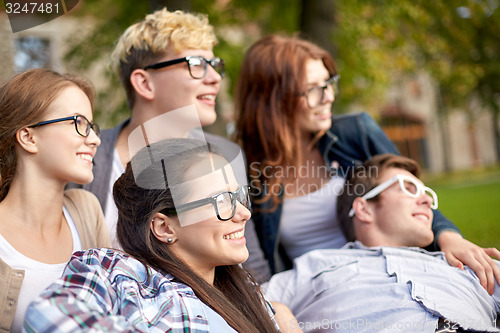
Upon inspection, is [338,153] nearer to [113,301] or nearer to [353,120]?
[353,120]

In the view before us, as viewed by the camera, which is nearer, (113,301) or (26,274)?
(113,301)

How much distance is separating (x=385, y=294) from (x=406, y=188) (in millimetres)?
694

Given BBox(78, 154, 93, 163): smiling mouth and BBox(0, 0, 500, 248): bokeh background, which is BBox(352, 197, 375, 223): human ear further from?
BBox(0, 0, 500, 248): bokeh background

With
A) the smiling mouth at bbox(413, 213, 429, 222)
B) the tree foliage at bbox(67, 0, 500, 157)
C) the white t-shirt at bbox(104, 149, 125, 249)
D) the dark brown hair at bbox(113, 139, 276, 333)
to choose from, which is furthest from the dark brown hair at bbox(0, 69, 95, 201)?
the tree foliage at bbox(67, 0, 500, 157)

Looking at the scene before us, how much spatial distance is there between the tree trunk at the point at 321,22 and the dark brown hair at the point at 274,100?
3796 millimetres

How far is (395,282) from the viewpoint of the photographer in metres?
2.41

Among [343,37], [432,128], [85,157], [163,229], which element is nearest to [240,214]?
[163,229]

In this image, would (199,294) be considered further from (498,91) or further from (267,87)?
(498,91)

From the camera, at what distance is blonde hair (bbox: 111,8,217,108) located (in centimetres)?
319

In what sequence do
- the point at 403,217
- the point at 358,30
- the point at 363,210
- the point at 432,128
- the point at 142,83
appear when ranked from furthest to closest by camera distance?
the point at 432,128 → the point at 358,30 → the point at 142,83 → the point at 363,210 → the point at 403,217

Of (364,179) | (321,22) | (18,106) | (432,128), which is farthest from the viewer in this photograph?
(432,128)

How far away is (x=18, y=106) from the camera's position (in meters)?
2.09

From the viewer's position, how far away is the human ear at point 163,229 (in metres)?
1.97

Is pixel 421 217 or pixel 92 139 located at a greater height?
pixel 92 139
